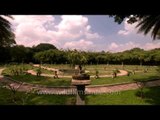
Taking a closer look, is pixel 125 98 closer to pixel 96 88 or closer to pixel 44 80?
pixel 96 88

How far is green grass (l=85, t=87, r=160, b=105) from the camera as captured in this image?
1449cm

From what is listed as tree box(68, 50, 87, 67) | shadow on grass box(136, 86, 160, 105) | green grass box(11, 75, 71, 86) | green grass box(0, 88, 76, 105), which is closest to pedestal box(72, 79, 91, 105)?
green grass box(0, 88, 76, 105)

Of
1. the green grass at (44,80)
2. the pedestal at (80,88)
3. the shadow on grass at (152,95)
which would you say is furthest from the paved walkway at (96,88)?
the pedestal at (80,88)

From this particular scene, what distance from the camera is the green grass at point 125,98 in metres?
14.5

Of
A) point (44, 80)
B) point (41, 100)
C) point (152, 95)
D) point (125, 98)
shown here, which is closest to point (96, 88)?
point (125, 98)

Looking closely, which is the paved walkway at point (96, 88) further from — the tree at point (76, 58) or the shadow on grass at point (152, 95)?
the tree at point (76, 58)

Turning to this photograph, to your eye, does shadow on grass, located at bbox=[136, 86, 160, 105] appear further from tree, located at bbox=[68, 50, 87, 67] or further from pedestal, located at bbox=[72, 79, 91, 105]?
tree, located at bbox=[68, 50, 87, 67]

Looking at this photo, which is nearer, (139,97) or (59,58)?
(139,97)
